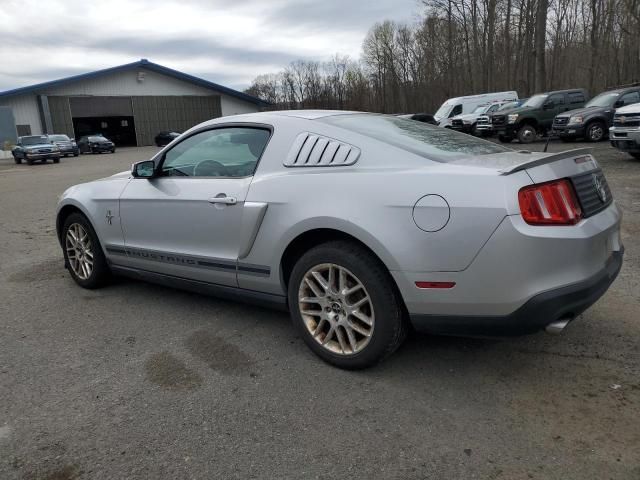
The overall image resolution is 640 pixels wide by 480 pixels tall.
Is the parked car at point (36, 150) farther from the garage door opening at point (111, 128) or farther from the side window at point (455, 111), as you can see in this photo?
the side window at point (455, 111)

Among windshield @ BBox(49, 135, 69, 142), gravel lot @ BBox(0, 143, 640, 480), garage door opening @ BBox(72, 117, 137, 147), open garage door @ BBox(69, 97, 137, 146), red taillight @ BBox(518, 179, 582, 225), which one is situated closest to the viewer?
gravel lot @ BBox(0, 143, 640, 480)

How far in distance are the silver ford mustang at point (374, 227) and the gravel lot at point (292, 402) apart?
1.17 ft

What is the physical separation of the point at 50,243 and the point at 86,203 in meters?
3.11

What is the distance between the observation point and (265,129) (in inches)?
145

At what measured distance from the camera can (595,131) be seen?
17.6m

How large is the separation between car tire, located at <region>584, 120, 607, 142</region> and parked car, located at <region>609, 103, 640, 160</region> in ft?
19.0

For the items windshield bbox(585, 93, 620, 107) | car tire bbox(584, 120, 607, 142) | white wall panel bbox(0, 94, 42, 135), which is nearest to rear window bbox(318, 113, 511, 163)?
car tire bbox(584, 120, 607, 142)

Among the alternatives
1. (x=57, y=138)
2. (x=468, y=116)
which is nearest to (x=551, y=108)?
(x=468, y=116)

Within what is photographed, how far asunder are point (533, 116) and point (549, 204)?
1917cm

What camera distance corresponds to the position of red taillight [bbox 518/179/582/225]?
8.60 feet

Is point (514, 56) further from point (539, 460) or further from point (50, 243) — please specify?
point (539, 460)

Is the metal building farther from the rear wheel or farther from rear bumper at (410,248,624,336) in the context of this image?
rear bumper at (410,248,624,336)

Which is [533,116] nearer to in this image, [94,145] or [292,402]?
[292,402]

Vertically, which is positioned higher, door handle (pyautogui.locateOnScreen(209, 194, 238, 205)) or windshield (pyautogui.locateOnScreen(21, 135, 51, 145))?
windshield (pyautogui.locateOnScreen(21, 135, 51, 145))
